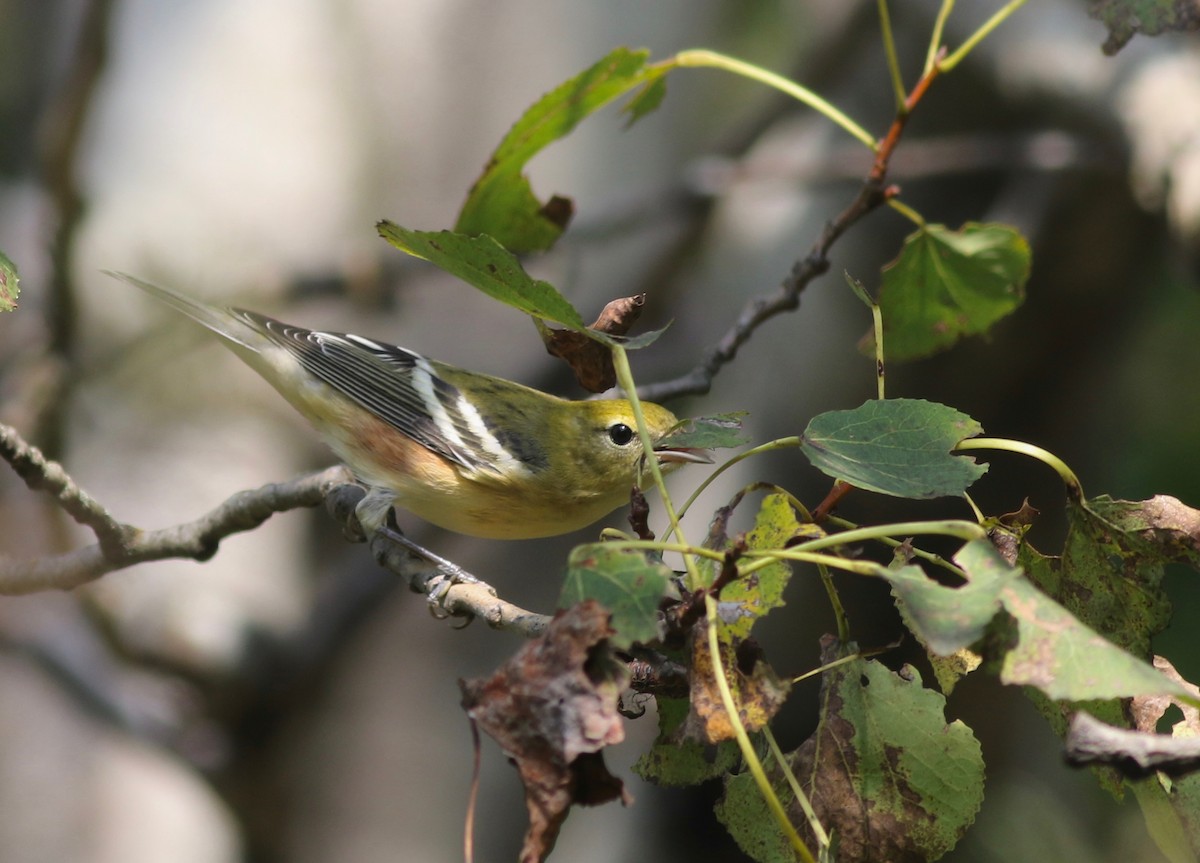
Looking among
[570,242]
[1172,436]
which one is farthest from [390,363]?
[1172,436]

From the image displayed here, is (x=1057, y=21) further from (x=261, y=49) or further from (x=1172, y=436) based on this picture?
(x=261, y=49)

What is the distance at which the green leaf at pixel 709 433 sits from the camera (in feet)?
4.35

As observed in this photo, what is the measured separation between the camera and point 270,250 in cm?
405

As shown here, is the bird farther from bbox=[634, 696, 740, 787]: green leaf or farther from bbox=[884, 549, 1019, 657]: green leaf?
bbox=[884, 549, 1019, 657]: green leaf

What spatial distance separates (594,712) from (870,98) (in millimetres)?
3652

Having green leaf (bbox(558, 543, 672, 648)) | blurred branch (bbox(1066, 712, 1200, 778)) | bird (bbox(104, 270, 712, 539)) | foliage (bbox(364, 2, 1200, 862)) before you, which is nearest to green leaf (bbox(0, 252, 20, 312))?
foliage (bbox(364, 2, 1200, 862))

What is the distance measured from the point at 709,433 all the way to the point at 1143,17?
928mm

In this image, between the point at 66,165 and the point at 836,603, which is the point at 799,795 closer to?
the point at 836,603

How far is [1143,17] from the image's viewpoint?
4.97ft

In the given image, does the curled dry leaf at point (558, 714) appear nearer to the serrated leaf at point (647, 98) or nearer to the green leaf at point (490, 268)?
the green leaf at point (490, 268)

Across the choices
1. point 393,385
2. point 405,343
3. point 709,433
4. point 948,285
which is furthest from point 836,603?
point 405,343

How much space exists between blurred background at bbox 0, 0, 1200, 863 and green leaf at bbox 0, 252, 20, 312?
6.76 ft

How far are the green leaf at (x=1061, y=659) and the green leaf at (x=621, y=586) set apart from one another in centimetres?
35

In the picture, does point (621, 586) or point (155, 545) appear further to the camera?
point (155, 545)
